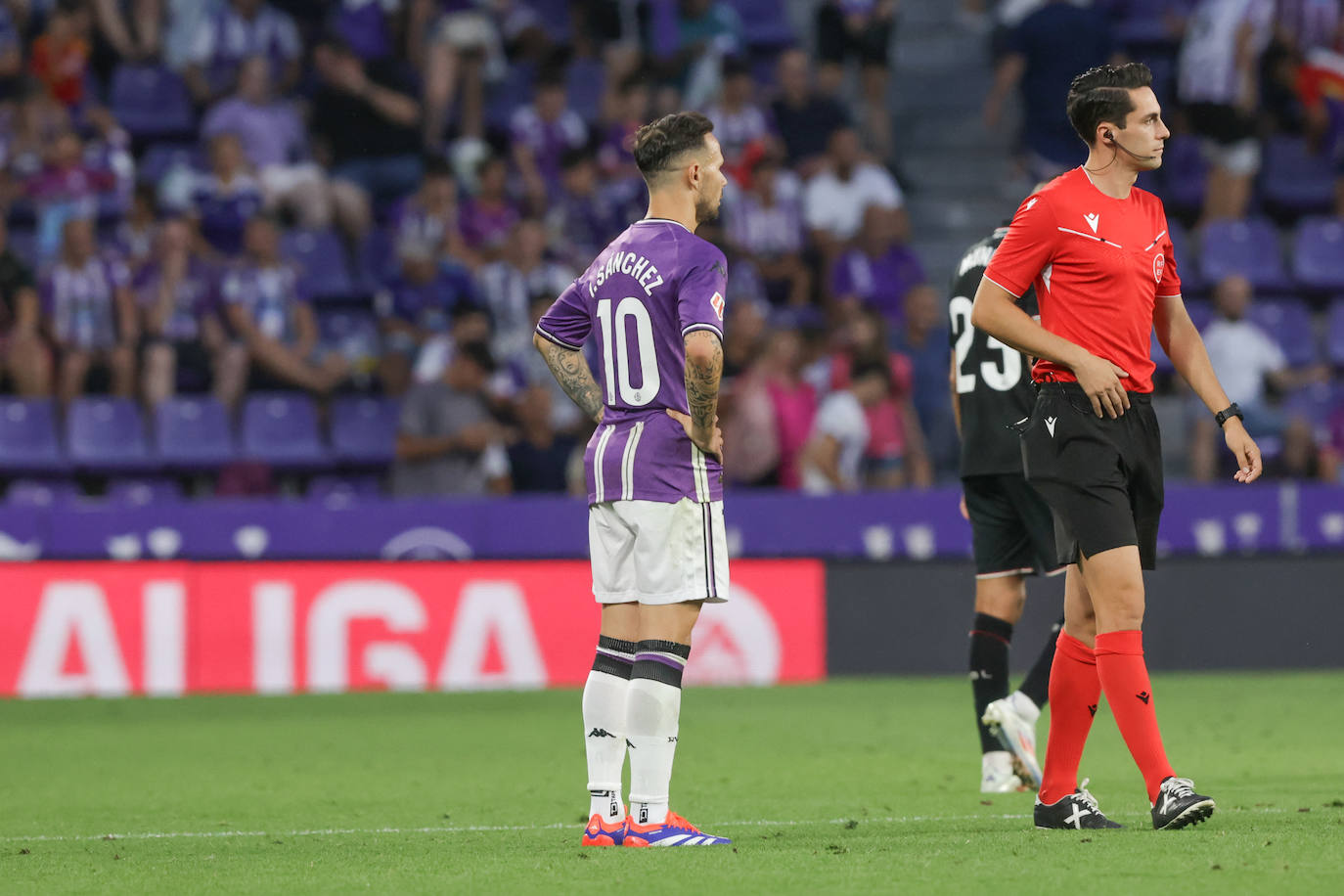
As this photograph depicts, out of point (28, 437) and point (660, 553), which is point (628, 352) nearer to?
point (660, 553)

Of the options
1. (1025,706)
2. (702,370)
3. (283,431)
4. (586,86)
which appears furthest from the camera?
(586,86)

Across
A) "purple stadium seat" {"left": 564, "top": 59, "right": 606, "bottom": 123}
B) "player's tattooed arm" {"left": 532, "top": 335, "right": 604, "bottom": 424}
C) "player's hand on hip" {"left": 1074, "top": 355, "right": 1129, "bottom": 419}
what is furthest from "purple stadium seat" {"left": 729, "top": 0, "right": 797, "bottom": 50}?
"player's hand on hip" {"left": 1074, "top": 355, "right": 1129, "bottom": 419}

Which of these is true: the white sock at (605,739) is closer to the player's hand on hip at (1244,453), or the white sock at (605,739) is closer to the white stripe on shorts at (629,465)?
the white stripe on shorts at (629,465)

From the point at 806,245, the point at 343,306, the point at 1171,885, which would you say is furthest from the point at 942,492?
the point at 1171,885

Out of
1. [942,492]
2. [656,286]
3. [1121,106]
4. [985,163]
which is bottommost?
[942,492]

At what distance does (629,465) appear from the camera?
224 inches

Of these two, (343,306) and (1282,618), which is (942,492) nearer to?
(1282,618)

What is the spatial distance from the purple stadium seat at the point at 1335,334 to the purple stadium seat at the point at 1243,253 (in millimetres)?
447

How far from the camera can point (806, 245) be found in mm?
16016

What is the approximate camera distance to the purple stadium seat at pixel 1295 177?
1725 centimetres

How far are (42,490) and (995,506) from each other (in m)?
8.51

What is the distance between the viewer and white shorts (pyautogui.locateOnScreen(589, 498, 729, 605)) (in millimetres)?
5641

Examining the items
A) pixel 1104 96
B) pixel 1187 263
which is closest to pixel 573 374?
pixel 1104 96

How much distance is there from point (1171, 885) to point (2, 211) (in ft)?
41.3
